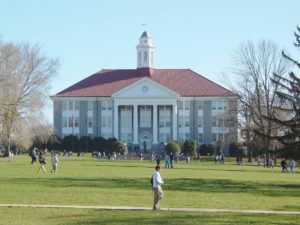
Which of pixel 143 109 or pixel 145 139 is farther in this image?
pixel 143 109

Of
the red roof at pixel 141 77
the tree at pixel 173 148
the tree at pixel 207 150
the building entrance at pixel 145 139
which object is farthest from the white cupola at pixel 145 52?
the tree at pixel 173 148

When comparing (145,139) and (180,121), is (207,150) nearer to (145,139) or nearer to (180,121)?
(180,121)

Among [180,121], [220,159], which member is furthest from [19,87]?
[180,121]

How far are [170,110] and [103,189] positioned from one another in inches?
3113

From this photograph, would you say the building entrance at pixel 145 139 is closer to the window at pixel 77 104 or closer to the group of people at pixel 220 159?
the window at pixel 77 104

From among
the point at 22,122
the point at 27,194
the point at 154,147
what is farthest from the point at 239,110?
the point at 27,194

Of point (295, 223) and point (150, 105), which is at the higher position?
point (150, 105)

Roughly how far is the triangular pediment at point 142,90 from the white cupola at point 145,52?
292 inches

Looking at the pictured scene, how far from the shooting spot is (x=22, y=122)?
6259 cm

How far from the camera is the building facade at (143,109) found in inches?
4104

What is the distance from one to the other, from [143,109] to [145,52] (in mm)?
12182

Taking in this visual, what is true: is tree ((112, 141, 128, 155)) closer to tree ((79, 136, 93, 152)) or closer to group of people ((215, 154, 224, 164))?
tree ((79, 136, 93, 152))

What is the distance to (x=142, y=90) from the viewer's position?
104m

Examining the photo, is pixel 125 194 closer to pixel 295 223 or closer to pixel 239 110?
pixel 295 223
